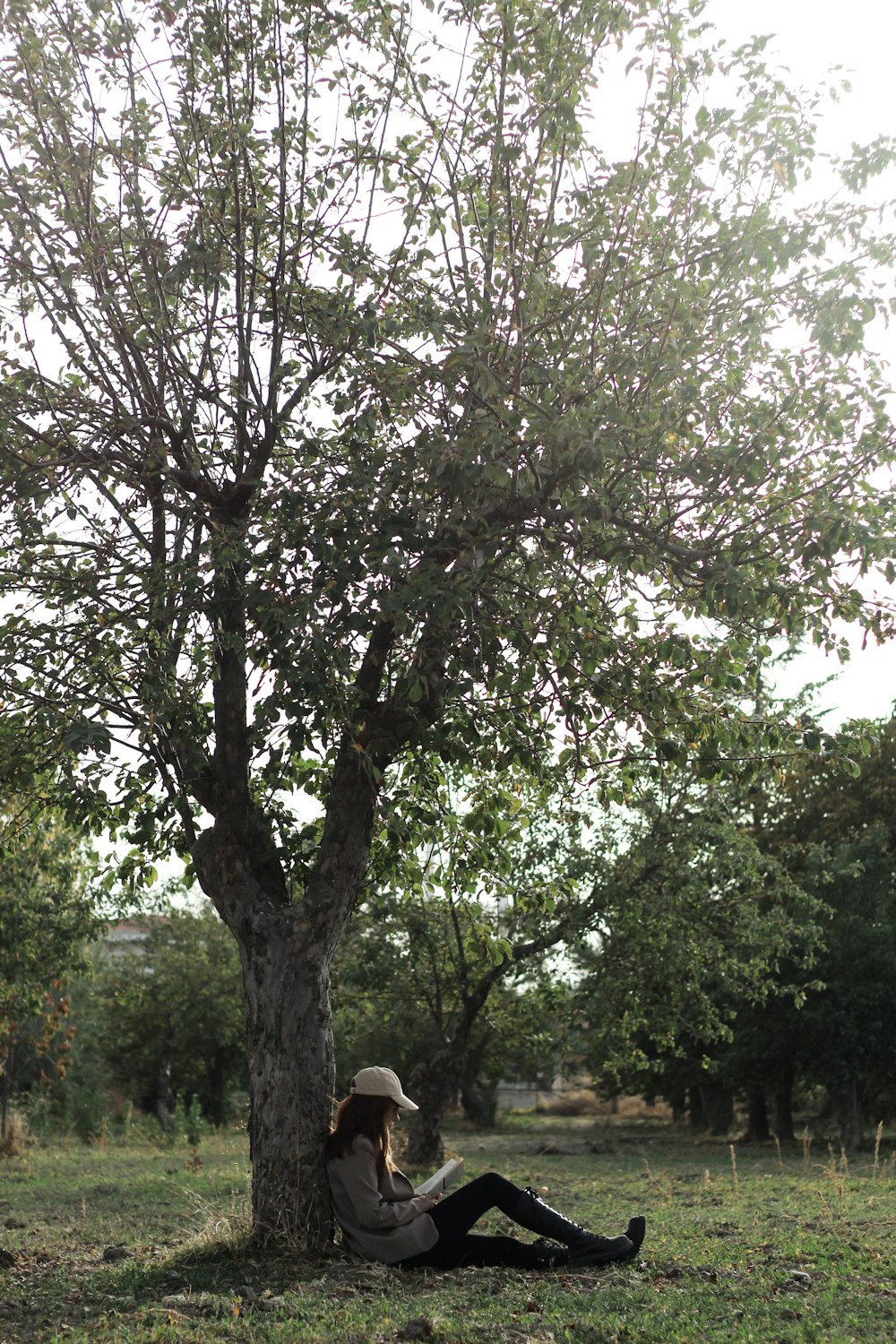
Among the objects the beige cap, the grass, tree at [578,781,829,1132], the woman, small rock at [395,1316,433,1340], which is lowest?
the grass

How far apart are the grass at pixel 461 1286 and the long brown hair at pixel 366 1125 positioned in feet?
2.08

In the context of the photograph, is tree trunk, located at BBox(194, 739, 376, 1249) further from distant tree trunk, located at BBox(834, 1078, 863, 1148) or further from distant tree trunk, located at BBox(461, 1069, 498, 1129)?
distant tree trunk, located at BBox(461, 1069, 498, 1129)

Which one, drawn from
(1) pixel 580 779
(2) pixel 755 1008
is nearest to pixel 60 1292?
(1) pixel 580 779

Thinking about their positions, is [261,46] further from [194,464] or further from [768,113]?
[768,113]

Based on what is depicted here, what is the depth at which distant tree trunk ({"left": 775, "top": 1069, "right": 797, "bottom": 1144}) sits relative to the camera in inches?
1074

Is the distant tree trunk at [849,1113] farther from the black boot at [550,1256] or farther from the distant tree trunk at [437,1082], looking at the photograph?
the black boot at [550,1256]

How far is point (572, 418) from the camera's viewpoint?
6.91 meters

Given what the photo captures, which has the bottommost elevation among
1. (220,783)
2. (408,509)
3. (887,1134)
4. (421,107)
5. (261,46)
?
(887,1134)

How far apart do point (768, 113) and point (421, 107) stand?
2.43 metres

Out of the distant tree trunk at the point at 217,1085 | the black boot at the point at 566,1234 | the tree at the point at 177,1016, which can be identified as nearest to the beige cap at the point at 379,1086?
the black boot at the point at 566,1234

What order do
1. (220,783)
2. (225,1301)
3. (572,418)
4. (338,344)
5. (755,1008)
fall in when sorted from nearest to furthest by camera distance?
(225,1301)
(572,418)
(338,344)
(220,783)
(755,1008)

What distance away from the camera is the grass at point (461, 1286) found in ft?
19.3

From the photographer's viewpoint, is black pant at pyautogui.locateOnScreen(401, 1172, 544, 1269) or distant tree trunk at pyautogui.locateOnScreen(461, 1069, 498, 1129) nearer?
black pant at pyautogui.locateOnScreen(401, 1172, 544, 1269)

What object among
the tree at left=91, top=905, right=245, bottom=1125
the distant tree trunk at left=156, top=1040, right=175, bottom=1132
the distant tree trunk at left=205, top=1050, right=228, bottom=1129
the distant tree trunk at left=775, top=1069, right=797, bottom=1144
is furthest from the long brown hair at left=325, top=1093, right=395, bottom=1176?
the distant tree trunk at left=205, top=1050, right=228, bottom=1129
